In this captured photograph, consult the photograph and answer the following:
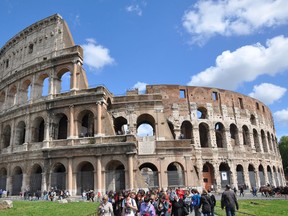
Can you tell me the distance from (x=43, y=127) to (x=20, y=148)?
2879 mm

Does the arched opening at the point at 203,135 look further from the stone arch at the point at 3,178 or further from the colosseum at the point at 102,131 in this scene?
the stone arch at the point at 3,178

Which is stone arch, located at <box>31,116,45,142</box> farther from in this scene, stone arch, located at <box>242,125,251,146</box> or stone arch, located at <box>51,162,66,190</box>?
stone arch, located at <box>242,125,251,146</box>

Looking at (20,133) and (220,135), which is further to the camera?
(220,135)

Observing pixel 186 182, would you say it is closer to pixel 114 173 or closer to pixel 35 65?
pixel 114 173

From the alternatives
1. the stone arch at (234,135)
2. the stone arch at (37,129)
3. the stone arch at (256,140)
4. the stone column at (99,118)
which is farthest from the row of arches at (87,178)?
the stone arch at (256,140)

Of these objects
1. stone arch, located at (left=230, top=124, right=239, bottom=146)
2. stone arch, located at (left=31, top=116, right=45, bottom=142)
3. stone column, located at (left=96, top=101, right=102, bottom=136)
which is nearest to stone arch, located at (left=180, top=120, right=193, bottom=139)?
stone arch, located at (left=230, top=124, right=239, bottom=146)

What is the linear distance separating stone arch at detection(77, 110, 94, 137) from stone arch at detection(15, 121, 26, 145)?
6.20 m

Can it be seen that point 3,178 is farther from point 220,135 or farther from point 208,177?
point 220,135

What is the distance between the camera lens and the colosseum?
73.9ft

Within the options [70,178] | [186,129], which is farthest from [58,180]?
[186,129]

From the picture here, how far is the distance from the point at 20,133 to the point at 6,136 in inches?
113

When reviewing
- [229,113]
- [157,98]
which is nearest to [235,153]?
[229,113]

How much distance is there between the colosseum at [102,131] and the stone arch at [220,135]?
12 centimetres

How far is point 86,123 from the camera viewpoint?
2714 cm
